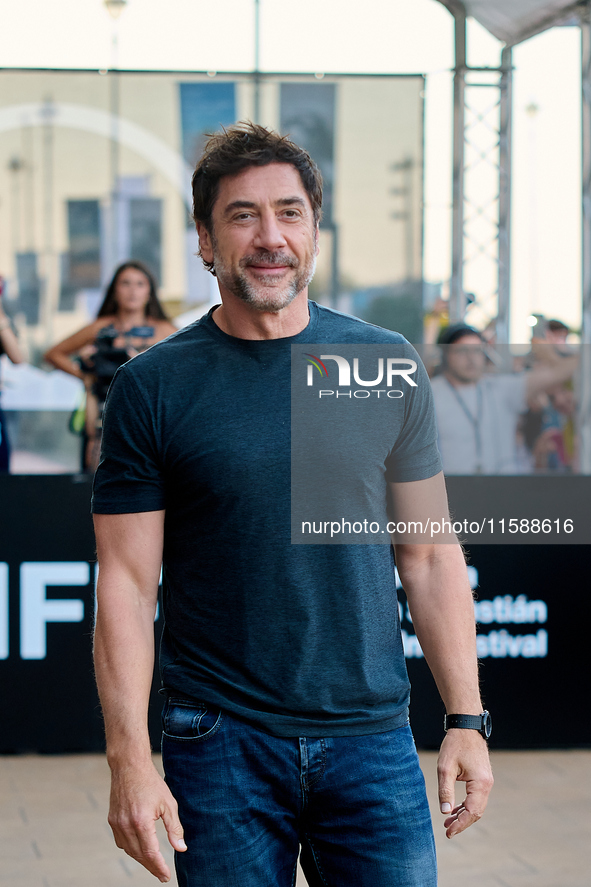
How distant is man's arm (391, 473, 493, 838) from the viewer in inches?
70.4

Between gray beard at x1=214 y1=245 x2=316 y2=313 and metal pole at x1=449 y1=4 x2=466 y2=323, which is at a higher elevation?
metal pole at x1=449 y1=4 x2=466 y2=323

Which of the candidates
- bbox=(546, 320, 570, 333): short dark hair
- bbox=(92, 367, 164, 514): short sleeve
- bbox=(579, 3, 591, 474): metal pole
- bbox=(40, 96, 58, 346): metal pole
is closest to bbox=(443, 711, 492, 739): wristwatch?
bbox=(92, 367, 164, 514): short sleeve

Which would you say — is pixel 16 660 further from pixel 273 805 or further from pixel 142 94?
pixel 142 94

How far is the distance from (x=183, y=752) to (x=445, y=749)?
44cm

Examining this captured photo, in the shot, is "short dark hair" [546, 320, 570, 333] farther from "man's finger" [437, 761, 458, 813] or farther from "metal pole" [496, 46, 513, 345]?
"man's finger" [437, 761, 458, 813]

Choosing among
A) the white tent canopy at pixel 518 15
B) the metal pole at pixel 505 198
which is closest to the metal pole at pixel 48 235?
the white tent canopy at pixel 518 15

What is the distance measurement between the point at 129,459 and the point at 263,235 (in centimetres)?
42

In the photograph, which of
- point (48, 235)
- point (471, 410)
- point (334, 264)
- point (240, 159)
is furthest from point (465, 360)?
point (48, 235)

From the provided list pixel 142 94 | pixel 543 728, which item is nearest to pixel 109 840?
pixel 543 728

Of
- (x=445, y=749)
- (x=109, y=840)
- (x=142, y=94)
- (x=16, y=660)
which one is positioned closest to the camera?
(x=445, y=749)

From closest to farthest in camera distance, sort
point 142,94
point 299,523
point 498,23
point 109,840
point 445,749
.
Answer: point 299,523
point 445,749
point 109,840
point 498,23
point 142,94

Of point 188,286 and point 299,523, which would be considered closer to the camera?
point 299,523

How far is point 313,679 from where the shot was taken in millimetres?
1683

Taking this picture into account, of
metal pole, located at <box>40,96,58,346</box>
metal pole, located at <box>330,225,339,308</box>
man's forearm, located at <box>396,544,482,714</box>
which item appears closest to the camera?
man's forearm, located at <box>396,544,482,714</box>
